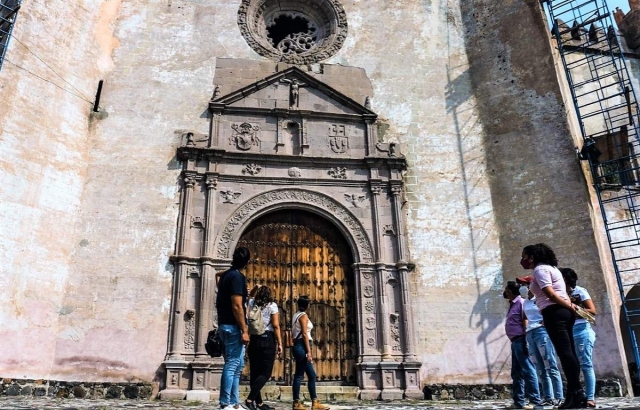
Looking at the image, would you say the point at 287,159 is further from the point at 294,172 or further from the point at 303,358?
the point at 303,358

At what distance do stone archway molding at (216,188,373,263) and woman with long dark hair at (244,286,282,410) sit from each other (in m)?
4.59

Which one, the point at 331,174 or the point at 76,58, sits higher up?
the point at 76,58

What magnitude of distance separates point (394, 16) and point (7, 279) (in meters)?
10.2

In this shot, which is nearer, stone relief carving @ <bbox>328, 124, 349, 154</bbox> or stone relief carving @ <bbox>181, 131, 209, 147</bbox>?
stone relief carving @ <bbox>181, 131, 209, 147</bbox>

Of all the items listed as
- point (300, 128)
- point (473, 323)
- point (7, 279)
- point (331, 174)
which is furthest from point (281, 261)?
point (7, 279)

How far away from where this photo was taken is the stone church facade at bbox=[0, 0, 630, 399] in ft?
32.8

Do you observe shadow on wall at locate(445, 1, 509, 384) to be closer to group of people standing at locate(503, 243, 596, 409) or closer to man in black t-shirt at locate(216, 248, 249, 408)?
group of people standing at locate(503, 243, 596, 409)

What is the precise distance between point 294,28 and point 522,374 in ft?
34.5

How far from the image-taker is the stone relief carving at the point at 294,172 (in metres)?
11.5

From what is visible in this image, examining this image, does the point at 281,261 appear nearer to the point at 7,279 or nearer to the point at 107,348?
the point at 107,348

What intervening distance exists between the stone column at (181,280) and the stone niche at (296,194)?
0.02 metres

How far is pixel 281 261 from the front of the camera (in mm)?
11141

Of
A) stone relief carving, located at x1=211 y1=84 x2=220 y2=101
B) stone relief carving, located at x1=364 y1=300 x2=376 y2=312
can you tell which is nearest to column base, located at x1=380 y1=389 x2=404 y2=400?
stone relief carving, located at x1=364 y1=300 x2=376 y2=312

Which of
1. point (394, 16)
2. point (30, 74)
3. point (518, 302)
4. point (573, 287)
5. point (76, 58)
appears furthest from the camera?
point (394, 16)
